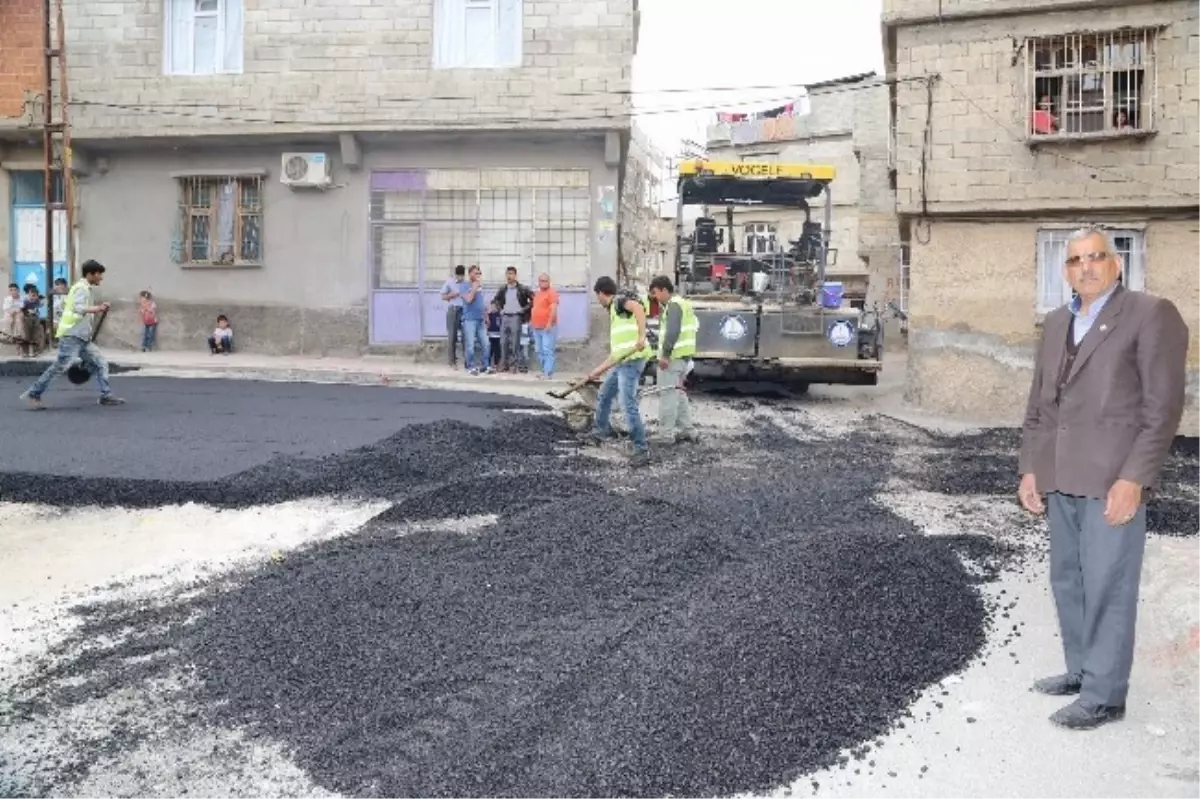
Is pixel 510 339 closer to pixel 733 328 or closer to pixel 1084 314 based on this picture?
pixel 733 328

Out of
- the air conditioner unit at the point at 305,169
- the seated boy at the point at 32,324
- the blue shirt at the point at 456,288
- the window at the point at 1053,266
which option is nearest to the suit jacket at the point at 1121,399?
the window at the point at 1053,266

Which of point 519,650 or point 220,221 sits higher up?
point 220,221

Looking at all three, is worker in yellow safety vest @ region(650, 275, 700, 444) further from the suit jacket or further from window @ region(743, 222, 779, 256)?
the suit jacket

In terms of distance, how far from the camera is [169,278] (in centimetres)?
1753

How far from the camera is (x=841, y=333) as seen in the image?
13266 millimetres

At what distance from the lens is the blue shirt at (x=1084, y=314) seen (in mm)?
3707

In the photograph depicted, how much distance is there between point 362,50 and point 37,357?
21.6 ft

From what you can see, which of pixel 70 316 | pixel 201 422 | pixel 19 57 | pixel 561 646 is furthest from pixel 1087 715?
pixel 19 57

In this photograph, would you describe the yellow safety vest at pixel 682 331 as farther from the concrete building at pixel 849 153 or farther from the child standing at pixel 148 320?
the concrete building at pixel 849 153

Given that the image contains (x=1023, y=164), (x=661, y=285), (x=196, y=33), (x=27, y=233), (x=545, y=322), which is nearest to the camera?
(x=661, y=285)

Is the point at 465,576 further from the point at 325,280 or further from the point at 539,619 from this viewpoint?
the point at 325,280

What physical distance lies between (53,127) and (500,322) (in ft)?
25.2

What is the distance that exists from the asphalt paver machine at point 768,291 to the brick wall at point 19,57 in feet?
36.3

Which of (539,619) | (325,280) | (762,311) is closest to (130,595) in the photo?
(539,619)
